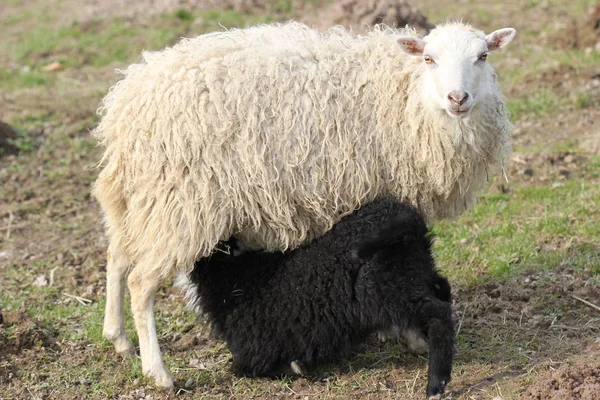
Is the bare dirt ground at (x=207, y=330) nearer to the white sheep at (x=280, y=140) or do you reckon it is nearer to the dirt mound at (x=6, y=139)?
the dirt mound at (x=6, y=139)

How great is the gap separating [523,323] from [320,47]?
2.00 m

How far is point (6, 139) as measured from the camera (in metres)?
8.23

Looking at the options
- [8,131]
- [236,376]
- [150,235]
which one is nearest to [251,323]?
[236,376]

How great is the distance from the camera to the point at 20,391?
4699 mm

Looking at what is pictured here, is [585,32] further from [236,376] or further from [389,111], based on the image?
[236,376]

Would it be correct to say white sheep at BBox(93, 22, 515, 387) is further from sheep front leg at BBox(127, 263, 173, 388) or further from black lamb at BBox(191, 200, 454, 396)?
black lamb at BBox(191, 200, 454, 396)

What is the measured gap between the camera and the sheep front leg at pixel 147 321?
474 centimetres

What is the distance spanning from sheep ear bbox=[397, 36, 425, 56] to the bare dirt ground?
1.62 metres

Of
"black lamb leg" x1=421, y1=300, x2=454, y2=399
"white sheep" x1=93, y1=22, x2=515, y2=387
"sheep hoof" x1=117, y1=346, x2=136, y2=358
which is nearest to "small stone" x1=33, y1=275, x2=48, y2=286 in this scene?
"sheep hoof" x1=117, y1=346, x2=136, y2=358

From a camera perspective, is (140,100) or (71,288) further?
(71,288)

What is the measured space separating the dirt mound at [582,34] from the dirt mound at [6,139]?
6.12 metres

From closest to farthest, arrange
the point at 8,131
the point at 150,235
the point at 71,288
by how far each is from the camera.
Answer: the point at 150,235 < the point at 71,288 < the point at 8,131

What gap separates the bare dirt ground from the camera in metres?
4.52

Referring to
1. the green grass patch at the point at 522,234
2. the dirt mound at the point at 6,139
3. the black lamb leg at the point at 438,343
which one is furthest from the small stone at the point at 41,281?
the black lamb leg at the point at 438,343
